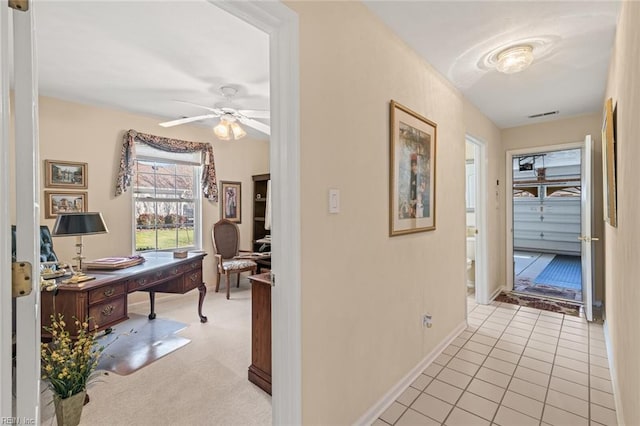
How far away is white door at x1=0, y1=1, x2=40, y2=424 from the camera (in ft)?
2.21

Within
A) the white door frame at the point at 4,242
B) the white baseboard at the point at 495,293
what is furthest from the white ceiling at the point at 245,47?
the white baseboard at the point at 495,293

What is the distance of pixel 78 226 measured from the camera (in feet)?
8.28

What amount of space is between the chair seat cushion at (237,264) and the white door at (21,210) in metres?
3.41

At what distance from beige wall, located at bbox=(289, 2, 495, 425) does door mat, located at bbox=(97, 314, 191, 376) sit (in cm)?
176

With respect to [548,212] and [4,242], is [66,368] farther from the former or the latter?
[548,212]

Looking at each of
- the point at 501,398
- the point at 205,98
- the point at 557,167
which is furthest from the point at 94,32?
the point at 557,167

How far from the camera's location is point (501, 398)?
1.96 meters

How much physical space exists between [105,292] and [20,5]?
1.98 m

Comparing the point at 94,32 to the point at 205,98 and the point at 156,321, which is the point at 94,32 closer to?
the point at 205,98

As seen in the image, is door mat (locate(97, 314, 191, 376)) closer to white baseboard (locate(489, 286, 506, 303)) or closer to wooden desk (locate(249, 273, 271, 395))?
wooden desk (locate(249, 273, 271, 395))

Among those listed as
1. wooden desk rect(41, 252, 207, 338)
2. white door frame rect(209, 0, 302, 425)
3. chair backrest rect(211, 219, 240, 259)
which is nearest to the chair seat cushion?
chair backrest rect(211, 219, 240, 259)

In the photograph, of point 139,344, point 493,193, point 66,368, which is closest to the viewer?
point 66,368

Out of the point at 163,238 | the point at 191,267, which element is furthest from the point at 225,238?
the point at 191,267

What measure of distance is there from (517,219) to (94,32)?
32.0ft
